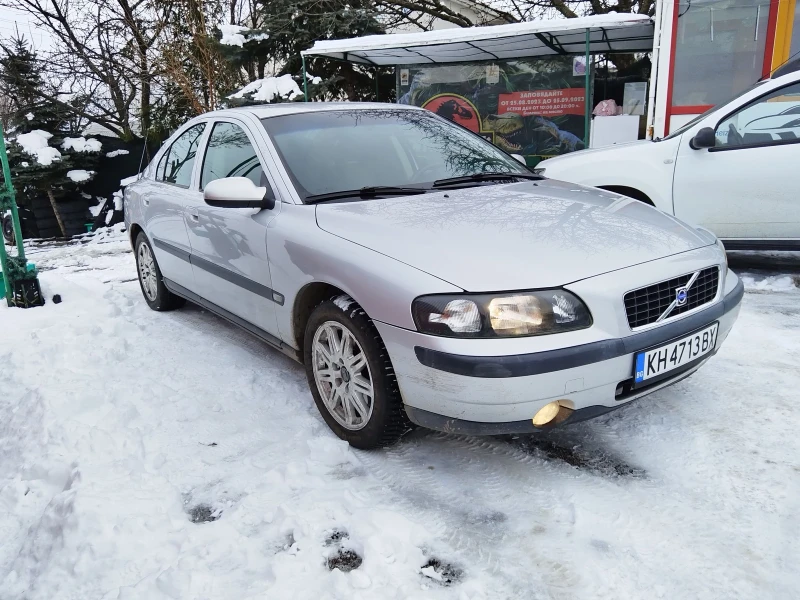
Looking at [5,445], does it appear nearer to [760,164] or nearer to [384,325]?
[384,325]

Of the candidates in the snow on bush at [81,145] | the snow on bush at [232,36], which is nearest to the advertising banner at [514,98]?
the snow on bush at [232,36]

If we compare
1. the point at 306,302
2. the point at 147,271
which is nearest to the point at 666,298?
the point at 306,302

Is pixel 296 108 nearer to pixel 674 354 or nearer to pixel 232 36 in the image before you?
pixel 674 354

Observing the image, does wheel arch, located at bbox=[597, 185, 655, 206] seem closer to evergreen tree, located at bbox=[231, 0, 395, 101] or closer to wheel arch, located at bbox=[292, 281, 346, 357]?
wheel arch, located at bbox=[292, 281, 346, 357]

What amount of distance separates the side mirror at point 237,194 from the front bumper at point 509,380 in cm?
107

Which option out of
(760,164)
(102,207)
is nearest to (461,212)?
(760,164)

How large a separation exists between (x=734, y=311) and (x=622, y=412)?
0.69 meters

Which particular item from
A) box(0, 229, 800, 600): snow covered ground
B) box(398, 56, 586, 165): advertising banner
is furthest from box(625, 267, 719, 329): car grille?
box(398, 56, 586, 165): advertising banner

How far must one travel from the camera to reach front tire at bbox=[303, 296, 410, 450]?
8.23ft

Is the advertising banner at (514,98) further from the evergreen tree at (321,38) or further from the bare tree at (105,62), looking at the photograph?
the bare tree at (105,62)

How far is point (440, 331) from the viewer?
223 cm

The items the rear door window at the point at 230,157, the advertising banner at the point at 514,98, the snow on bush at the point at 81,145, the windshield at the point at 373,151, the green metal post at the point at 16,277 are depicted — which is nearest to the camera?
the windshield at the point at 373,151

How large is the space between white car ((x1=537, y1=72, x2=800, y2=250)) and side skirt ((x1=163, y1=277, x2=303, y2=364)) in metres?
3.50

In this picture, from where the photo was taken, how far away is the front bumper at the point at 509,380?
2180mm
